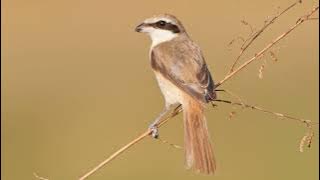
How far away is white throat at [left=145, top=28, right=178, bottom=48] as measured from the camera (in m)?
5.59

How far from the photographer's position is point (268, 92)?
42.0ft

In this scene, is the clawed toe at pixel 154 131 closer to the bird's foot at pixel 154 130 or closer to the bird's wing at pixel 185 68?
the bird's foot at pixel 154 130

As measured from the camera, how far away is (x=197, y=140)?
4949mm

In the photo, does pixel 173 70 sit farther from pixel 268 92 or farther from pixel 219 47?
pixel 219 47

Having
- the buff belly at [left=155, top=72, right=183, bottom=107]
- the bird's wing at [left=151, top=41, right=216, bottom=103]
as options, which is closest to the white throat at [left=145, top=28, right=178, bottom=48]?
the bird's wing at [left=151, top=41, right=216, bottom=103]

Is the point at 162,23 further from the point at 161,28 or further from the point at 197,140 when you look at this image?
the point at 197,140

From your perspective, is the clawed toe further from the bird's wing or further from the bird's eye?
the bird's eye

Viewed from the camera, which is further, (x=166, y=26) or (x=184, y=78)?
(x=166, y=26)

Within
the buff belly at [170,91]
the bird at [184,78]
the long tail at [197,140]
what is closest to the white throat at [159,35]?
the bird at [184,78]

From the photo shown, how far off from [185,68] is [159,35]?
1.48 ft

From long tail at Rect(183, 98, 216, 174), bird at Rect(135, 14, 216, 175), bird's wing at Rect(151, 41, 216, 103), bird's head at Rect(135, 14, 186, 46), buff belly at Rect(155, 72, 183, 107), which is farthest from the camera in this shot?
bird's head at Rect(135, 14, 186, 46)

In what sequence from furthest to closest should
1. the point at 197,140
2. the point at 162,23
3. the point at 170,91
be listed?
1. the point at 162,23
2. the point at 170,91
3. the point at 197,140

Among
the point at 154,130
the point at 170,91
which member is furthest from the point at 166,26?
the point at 154,130

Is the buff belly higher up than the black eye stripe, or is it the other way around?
the black eye stripe
